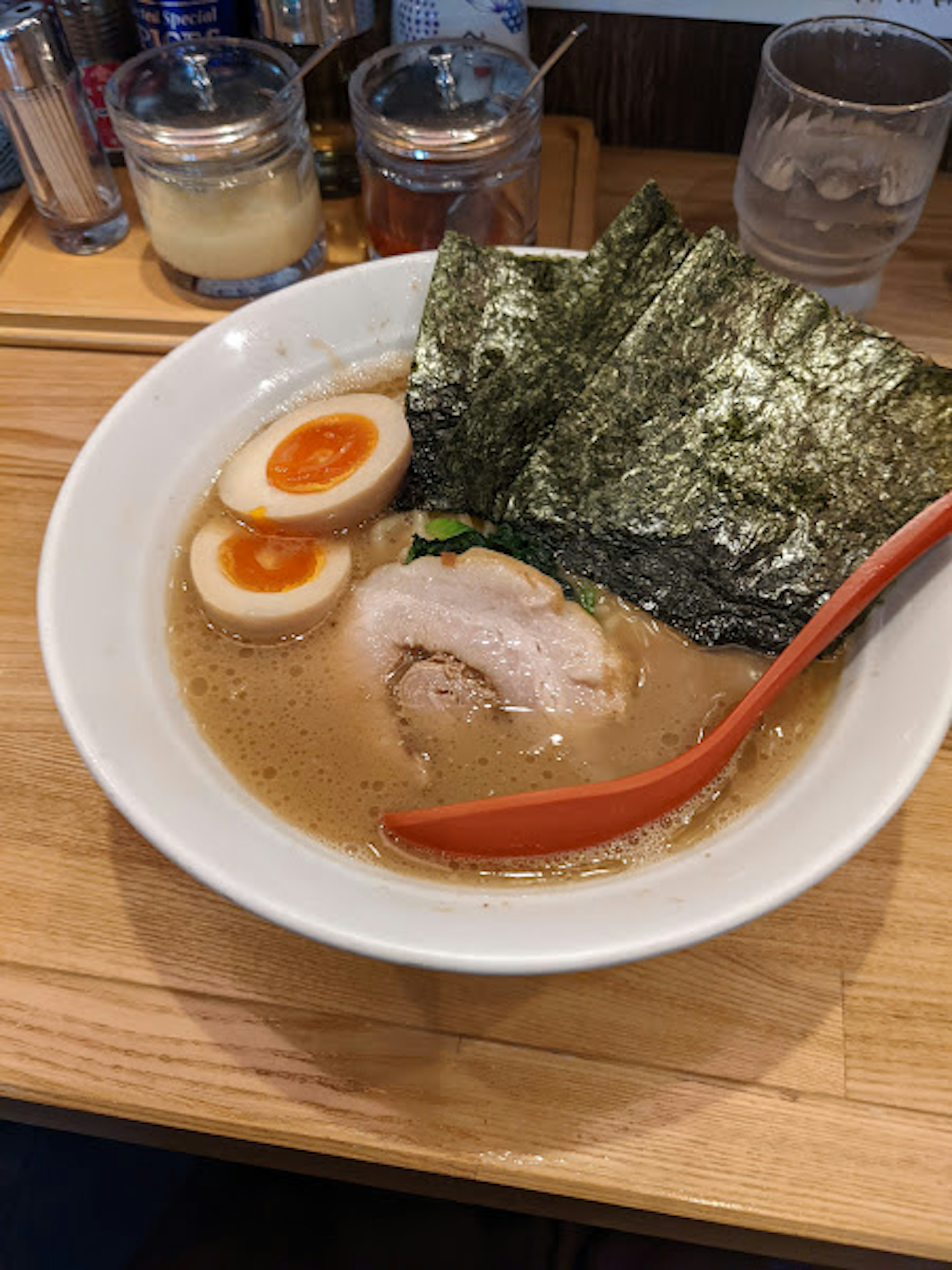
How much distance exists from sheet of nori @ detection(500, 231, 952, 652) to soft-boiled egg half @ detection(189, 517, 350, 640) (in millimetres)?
239

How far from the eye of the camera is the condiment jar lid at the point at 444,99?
4.65ft

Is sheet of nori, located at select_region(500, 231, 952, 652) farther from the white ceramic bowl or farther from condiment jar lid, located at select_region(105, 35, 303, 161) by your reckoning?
condiment jar lid, located at select_region(105, 35, 303, 161)

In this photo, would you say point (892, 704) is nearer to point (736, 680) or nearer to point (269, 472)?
point (736, 680)

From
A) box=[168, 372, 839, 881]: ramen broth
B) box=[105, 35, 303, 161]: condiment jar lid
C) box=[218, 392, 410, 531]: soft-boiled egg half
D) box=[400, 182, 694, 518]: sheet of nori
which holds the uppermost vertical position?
box=[105, 35, 303, 161]: condiment jar lid

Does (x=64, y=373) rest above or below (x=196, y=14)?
below

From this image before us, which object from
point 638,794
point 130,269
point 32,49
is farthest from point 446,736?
point 32,49

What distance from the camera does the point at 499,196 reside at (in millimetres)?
1520

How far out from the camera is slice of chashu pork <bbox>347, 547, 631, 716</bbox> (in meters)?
1.10

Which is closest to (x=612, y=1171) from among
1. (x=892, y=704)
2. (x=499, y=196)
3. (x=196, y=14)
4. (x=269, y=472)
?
(x=892, y=704)

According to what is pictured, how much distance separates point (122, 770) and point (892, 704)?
0.73 m

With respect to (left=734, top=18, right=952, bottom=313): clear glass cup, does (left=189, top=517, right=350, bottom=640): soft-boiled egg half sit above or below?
below

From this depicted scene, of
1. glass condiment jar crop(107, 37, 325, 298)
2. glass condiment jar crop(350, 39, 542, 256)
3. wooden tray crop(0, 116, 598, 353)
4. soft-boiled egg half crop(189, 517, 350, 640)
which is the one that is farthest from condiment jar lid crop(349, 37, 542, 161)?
soft-boiled egg half crop(189, 517, 350, 640)

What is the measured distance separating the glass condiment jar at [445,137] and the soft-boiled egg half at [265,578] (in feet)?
2.03

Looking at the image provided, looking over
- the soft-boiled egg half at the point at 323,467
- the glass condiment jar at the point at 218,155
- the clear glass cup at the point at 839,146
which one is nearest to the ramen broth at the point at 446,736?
the soft-boiled egg half at the point at 323,467
